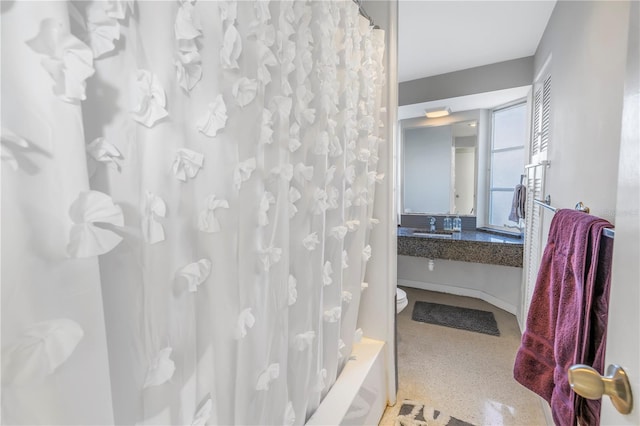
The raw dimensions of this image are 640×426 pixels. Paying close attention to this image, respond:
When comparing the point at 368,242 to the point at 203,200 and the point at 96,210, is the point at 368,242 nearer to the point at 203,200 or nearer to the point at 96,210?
the point at 203,200

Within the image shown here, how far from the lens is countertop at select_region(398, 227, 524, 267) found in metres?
2.71

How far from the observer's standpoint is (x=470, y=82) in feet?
9.13

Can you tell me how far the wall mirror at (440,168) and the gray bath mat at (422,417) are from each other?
2.35 metres

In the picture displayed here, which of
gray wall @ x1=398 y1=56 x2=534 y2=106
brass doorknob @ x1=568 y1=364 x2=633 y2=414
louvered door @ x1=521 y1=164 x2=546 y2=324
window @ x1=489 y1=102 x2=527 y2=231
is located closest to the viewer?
brass doorknob @ x1=568 y1=364 x2=633 y2=414

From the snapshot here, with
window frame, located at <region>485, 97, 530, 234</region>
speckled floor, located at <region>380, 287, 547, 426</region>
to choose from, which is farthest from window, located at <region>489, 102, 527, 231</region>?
speckled floor, located at <region>380, 287, 547, 426</region>

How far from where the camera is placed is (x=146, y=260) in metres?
0.53

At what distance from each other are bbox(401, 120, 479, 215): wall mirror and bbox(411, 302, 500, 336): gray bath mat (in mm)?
1136

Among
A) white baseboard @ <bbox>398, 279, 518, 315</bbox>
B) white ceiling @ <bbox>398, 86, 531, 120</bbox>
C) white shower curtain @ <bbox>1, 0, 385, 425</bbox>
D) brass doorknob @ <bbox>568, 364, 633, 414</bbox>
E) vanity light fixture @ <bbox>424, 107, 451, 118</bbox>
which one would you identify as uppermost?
white ceiling @ <bbox>398, 86, 531, 120</bbox>

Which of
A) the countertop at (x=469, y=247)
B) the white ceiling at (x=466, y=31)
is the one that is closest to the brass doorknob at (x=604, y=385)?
the white ceiling at (x=466, y=31)

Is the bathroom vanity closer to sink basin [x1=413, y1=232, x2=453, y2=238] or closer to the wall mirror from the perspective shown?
sink basin [x1=413, y1=232, x2=453, y2=238]

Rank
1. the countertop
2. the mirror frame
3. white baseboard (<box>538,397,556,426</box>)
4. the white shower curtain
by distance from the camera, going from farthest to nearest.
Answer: the mirror frame < the countertop < white baseboard (<box>538,397,556,426</box>) < the white shower curtain

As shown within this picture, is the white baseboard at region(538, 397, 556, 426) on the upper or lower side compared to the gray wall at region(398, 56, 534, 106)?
lower

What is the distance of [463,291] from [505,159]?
152cm

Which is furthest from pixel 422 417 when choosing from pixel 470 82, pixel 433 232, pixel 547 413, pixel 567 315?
pixel 470 82
